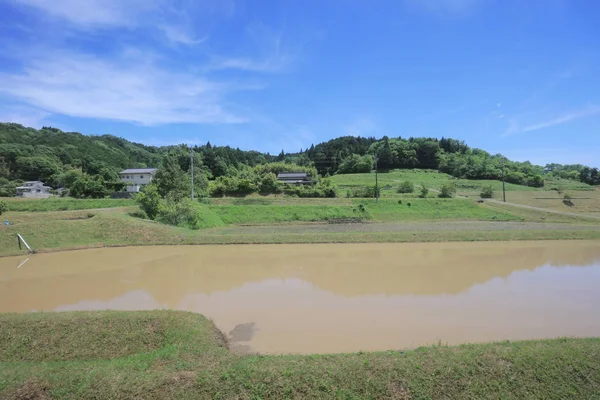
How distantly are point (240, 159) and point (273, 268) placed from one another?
7020 cm

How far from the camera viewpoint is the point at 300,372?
5.62 meters

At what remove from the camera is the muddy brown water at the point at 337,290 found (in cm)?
803

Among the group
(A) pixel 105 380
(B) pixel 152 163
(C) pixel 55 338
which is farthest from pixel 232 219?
(B) pixel 152 163

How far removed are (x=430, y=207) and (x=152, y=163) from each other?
8001 cm

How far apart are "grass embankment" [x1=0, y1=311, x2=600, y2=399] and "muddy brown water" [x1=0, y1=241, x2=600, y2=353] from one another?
1240 mm

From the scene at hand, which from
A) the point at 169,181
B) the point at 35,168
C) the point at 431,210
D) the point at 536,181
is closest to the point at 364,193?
the point at 431,210

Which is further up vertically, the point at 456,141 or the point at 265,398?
the point at 456,141

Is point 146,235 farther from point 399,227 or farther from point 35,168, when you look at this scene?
point 35,168

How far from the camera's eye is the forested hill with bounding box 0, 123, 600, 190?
192 feet

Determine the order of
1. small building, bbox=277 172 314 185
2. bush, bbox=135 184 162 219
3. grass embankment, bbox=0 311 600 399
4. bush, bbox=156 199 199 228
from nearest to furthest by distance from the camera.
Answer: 1. grass embankment, bbox=0 311 600 399
2. bush, bbox=156 199 199 228
3. bush, bbox=135 184 162 219
4. small building, bbox=277 172 314 185

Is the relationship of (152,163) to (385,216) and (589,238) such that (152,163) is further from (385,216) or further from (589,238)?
(589,238)

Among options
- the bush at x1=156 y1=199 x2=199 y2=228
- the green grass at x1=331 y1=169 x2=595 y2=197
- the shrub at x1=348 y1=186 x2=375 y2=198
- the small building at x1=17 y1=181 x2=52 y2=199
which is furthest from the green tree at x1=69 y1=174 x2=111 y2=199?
the shrub at x1=348 y1=186 x2=375 y2=198

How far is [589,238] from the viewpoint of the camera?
20703 mm

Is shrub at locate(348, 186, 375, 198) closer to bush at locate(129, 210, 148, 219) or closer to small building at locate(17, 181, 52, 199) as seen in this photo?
bush at locate(129, 210, 148, 219)
